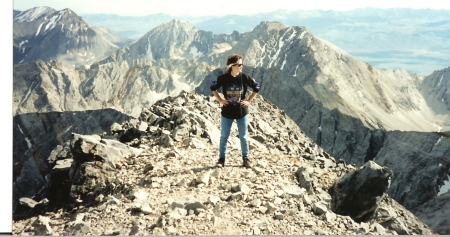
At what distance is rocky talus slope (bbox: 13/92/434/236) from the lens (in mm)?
7395

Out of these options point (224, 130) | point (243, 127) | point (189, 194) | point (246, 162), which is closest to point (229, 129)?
point (224, 130)

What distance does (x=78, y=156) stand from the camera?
1098 centimetres

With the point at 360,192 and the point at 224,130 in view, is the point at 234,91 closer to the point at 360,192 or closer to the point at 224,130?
the point at 224,130

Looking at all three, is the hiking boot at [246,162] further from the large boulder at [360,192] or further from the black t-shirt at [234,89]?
the large boulder at [360,192]

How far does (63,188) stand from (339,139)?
145 meters

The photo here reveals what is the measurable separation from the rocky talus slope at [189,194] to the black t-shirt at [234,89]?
5.04 feet

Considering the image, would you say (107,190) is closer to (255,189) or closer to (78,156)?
(78,156)

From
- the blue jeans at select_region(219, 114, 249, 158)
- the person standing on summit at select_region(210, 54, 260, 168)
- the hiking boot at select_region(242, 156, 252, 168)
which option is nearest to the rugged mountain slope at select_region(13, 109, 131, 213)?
the hiking boot at select_region(242, 156, 252, 168)

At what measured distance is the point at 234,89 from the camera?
29.8 feet

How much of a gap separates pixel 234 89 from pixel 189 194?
2675mm

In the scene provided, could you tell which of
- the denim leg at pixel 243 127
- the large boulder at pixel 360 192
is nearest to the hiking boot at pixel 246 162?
the denim leg at pixel 243 127

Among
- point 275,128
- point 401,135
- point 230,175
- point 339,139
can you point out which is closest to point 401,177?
point 401,135

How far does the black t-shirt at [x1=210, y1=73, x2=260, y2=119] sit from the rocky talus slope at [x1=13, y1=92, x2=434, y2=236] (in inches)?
60.5

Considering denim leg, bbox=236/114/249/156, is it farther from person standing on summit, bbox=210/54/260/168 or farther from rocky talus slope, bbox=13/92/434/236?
rocky talus slope, bbox=13/92/434/236
